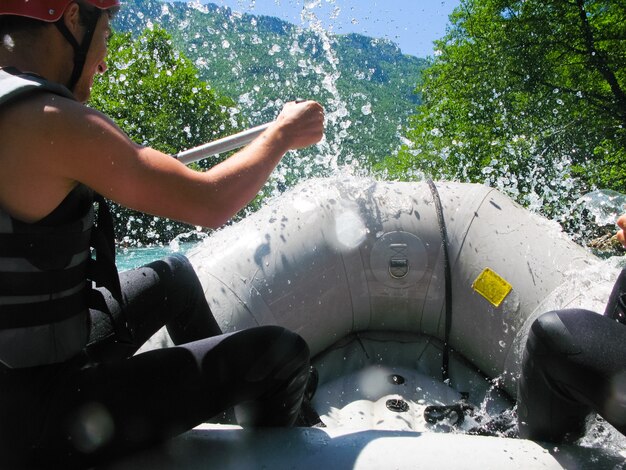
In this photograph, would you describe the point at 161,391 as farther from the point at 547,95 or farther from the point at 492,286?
the point at 547,95

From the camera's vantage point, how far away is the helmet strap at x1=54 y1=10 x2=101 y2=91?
1.20 metres

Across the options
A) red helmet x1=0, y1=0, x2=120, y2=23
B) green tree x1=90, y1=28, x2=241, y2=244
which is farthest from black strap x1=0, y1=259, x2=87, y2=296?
green tree x1=90, y1=28, x2=241, y2=244

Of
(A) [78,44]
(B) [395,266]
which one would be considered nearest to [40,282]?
(A) [78,44]

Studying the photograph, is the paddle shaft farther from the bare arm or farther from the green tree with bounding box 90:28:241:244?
the green tree with bounding box 90:28:241:244

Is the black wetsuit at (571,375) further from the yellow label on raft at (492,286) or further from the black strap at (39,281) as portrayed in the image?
the black strap at (39,281)

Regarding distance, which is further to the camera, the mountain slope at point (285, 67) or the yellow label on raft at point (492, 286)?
the mountain slope at point (285, 67)

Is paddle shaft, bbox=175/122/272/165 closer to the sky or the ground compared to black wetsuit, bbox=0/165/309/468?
closer to the sky

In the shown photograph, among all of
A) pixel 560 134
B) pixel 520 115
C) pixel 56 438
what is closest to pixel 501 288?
pixel 56 438

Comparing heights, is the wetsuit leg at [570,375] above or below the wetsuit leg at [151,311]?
above

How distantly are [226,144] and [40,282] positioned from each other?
747mm

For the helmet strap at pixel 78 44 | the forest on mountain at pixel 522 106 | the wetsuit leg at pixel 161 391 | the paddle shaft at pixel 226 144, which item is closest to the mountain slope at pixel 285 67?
the forest on mountain at pixel 522 106

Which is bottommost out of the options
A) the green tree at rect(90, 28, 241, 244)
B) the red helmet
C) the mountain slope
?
the green tree at rect(90, 28, 241, 244)

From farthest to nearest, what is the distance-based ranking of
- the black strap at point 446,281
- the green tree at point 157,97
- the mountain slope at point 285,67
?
the mountain slope at point 285,67 → the green tree at point 157,97 → the black strap at point 446,281

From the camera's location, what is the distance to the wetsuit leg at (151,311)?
146 cm
